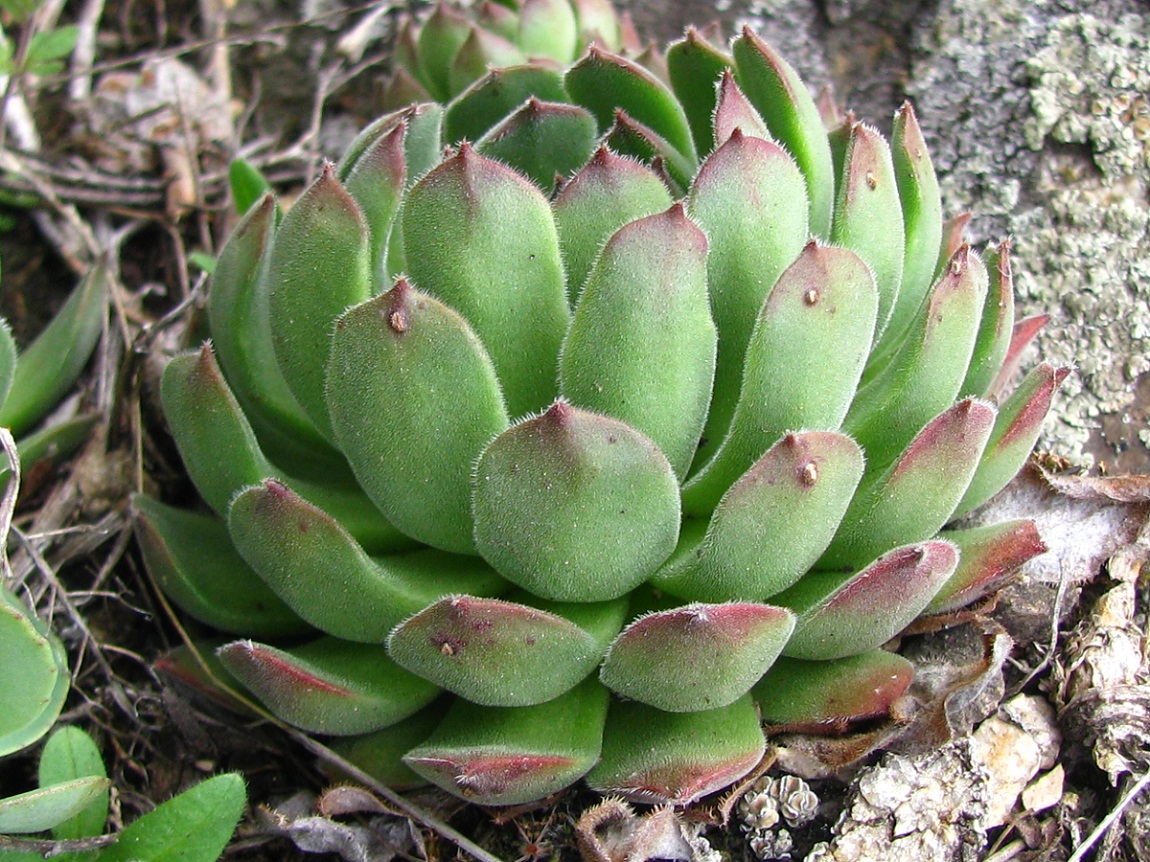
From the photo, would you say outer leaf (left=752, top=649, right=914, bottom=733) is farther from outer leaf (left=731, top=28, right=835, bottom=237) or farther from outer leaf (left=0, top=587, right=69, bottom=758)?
outer leaf (left=0, top=587, right=69, bottom=758)

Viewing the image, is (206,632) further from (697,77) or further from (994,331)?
(994,331)

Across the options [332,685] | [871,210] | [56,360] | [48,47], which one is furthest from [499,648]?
[48,47]

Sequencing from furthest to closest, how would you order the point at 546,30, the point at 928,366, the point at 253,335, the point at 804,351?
1. the point at 546,30
2. the point at 253,335
3. the point at 928,366
4. the point at 804,351

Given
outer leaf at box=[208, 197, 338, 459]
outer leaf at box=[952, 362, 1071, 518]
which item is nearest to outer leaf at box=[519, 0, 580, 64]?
outer leaf at box=[208, 197, 338, 459]

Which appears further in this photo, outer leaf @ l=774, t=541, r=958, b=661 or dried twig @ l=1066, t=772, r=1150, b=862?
dried twig @ l=1066, t=772, r=1150, b=862

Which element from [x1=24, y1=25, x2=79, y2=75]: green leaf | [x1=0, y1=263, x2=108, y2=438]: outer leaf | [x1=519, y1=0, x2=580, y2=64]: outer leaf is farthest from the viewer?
[x1=24, y1=25, x2=79, y2=75]: green leaf

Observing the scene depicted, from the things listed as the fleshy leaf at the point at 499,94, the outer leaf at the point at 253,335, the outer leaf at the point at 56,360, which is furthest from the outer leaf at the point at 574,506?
the outer leaf at the point at 56,360
